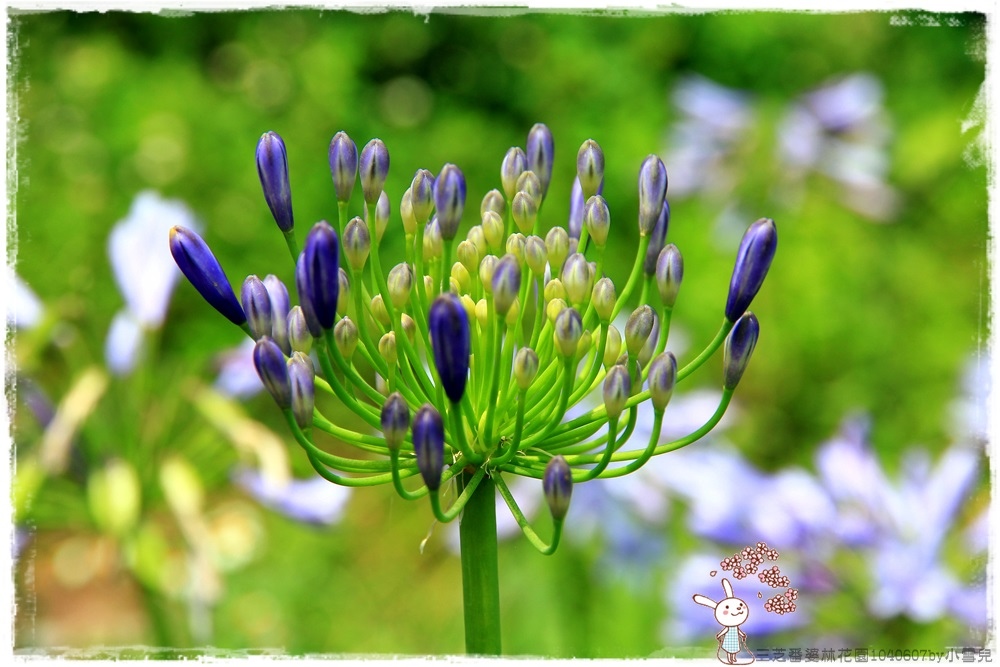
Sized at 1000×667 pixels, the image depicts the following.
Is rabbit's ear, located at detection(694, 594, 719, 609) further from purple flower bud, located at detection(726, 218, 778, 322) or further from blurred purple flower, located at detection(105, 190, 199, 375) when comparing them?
blurred purple flower, located at detection(105, 190, 199, 375)

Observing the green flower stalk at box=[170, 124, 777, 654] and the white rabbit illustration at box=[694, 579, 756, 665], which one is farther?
the white rabbit illustration at box=[694, 579, 756, 665]

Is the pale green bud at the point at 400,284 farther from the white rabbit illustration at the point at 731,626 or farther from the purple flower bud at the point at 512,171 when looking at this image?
the white rabbit illustration at the point at 731,626

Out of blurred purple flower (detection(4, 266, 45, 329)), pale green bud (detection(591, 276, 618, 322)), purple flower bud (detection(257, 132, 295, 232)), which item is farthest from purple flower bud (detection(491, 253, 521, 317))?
blurred purple flower (detection(4, 266, 45, 329))

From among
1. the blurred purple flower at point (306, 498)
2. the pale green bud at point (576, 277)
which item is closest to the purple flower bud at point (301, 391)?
the pale green bud at point (576, 277)

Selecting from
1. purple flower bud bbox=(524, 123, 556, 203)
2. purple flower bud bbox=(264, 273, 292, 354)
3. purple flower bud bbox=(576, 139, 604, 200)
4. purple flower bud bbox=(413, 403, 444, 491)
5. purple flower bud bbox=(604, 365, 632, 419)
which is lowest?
purple flower bud bbox=(413, 403, 444, 491)

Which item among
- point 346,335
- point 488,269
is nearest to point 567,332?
point 488,269

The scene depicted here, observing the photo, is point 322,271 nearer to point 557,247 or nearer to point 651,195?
point 557,247

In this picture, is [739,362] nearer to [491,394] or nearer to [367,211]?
[491,394]
